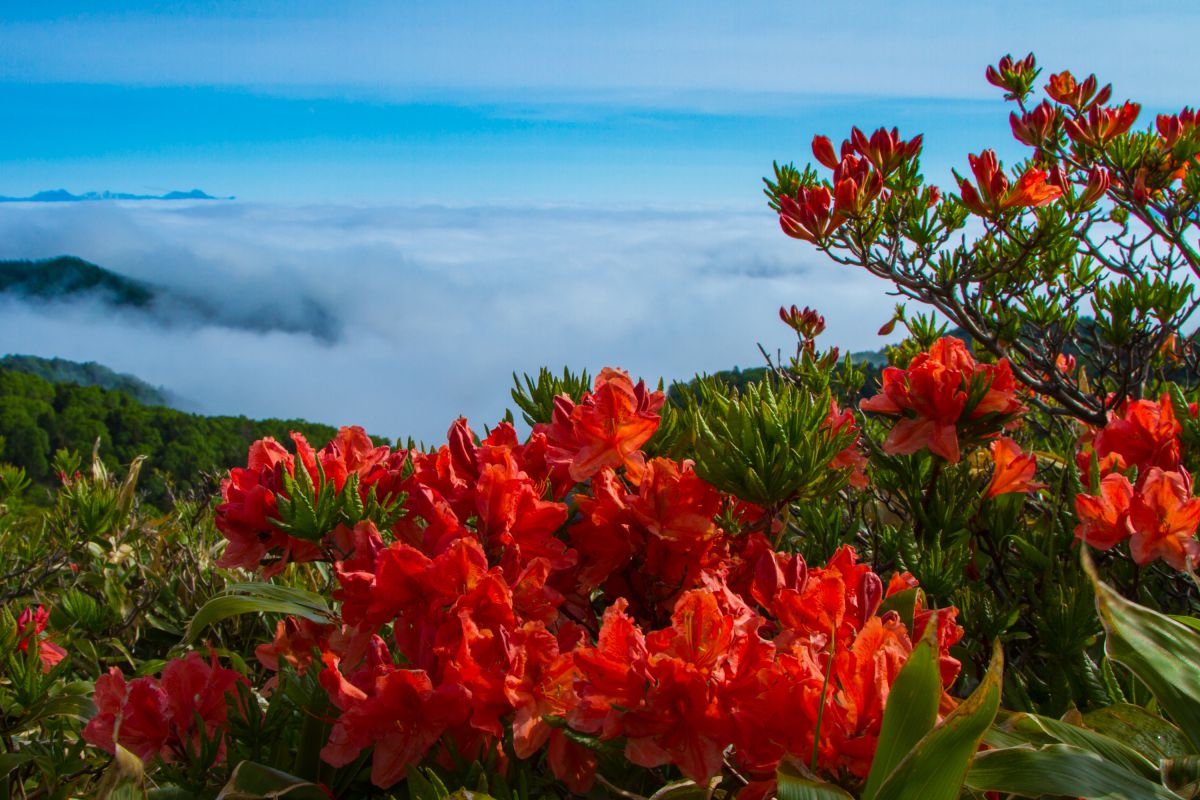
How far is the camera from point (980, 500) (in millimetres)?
1641

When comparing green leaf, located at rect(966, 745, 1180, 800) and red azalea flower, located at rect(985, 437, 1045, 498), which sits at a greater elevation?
red azalea flower, located at rect(985, 437, 1045, 498)

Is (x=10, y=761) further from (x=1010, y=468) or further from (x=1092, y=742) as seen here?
(x=1010, y=468)

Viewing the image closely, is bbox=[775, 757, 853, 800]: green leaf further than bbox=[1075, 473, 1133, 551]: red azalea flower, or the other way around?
bbox=[1075, 473, 1133, 551]: red azalea flower

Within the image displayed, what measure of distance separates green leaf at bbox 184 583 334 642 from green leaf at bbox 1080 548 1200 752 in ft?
3.57

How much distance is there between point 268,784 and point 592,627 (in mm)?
537

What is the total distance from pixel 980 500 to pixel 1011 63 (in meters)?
3.42

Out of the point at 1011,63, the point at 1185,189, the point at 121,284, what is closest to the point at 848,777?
the point at 1185,189

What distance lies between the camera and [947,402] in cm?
146

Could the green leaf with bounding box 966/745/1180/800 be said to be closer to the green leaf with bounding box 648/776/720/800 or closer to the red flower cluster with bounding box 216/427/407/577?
the green leaf with bounding box 648/776/720/800

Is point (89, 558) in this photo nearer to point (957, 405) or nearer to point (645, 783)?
point (645, 783)

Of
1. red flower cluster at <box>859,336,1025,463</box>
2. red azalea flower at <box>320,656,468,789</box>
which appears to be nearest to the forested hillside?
red flower cluster at <box>859,336,1025,463</box>

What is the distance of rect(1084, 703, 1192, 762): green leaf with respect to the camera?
1.10 metres

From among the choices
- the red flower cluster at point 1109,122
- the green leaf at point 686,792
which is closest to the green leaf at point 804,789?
the green leaf at point 686,792

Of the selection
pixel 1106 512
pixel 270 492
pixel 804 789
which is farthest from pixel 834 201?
pixel 804 789
